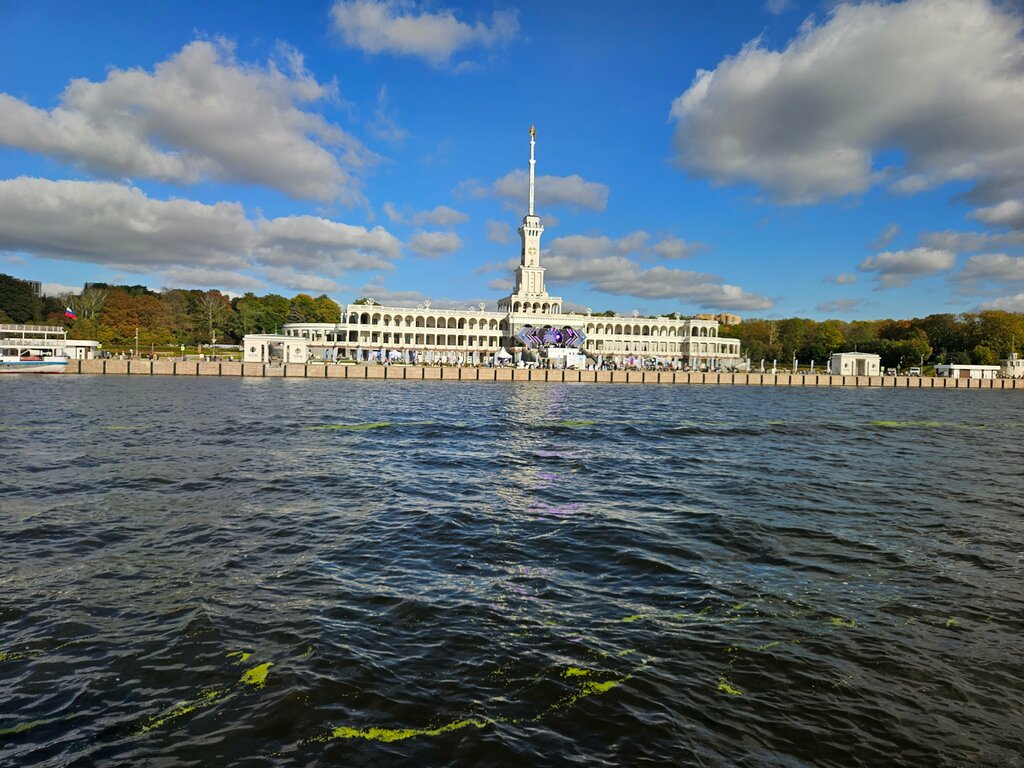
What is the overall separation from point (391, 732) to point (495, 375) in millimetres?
93520

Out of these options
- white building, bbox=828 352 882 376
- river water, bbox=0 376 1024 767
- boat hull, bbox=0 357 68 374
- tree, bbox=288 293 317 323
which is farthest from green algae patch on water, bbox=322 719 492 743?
tree, bbox=288 293 317 323

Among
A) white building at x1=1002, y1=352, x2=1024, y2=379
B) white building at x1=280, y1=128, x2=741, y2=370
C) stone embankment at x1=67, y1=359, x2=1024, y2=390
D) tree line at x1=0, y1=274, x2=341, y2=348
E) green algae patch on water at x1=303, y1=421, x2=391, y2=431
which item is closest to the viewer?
green algae patch on water at x1=303, y1=421, x2=391, y2=431

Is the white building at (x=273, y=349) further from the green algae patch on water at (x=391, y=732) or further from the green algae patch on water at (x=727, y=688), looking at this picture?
the green algae patch on water at (x=727, y=688)

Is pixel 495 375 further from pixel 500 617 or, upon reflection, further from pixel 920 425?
pixel 500 617

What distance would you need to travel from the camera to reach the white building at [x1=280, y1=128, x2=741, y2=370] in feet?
471

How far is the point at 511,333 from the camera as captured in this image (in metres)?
154

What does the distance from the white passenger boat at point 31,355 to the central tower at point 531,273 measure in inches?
4169

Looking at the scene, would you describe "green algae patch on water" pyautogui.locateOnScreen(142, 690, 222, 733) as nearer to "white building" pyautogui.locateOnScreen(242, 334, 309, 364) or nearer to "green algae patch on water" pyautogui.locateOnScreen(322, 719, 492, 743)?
"green algae patch on water" pyautogui.locateOnScreen(322, 719, 492, 743)

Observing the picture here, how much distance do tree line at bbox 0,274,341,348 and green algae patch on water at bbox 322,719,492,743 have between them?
13041cm

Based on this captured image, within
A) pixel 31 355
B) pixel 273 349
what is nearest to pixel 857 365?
pixel 273 349

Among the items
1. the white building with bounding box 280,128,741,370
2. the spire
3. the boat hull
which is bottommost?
the boat hull

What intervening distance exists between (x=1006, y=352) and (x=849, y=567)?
149m

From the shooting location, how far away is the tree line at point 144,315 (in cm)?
12044

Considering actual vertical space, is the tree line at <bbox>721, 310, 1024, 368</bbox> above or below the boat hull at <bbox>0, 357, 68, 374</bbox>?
above
